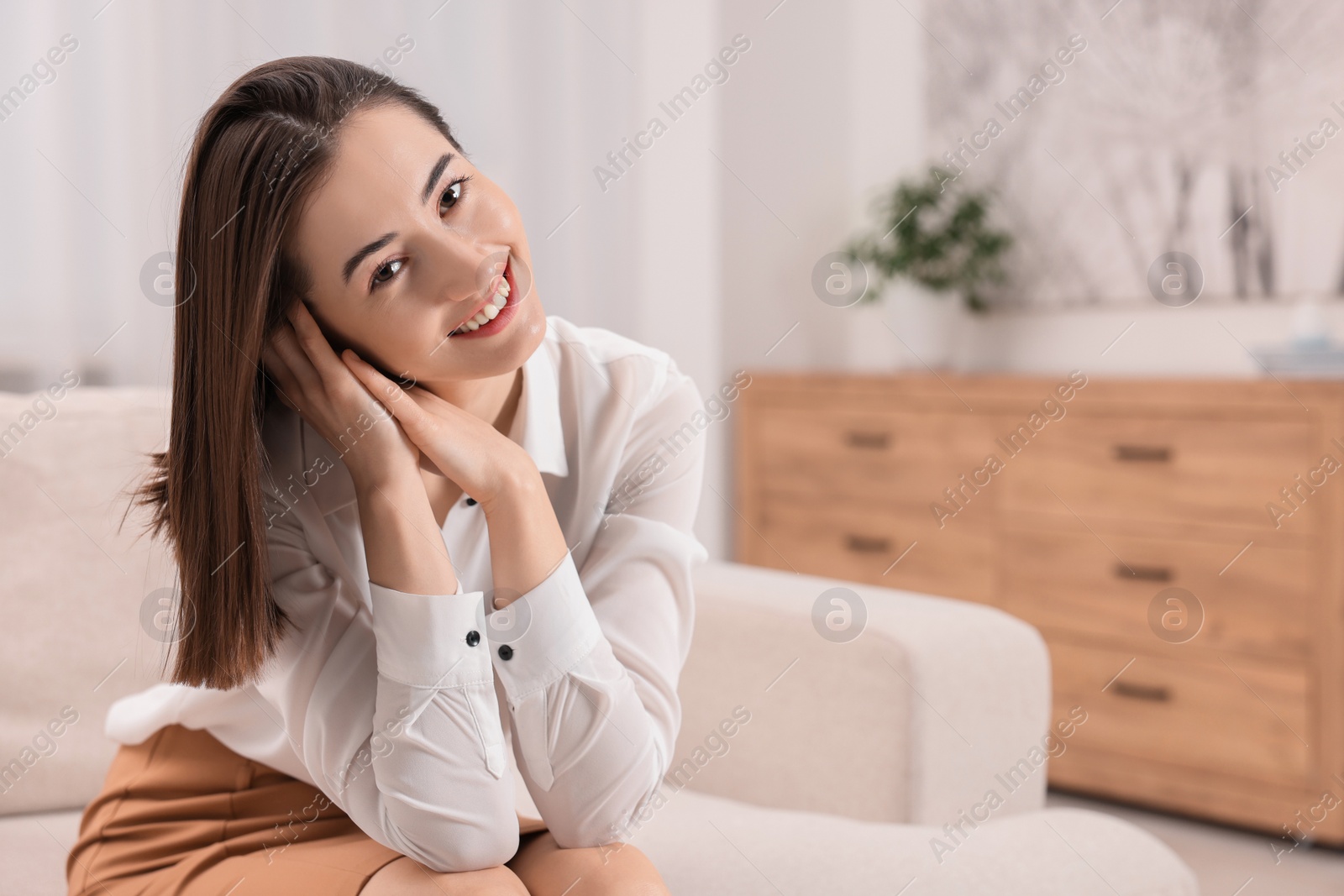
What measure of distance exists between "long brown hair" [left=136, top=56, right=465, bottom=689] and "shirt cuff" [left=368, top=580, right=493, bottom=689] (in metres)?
0.10

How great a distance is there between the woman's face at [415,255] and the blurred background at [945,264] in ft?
3.49

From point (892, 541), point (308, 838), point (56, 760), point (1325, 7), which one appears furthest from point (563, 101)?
point (308, 838)


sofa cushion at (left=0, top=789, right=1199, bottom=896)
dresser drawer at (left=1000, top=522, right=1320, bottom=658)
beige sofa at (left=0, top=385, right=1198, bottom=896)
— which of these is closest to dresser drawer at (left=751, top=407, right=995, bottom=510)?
dresser drawer at (left=1000, top=522, right=1320, bottom=658)

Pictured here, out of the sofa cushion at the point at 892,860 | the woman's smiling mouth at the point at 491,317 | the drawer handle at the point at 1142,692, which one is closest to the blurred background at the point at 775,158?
the drawer handle at the point at 1142,692

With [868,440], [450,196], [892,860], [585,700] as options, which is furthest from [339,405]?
[868,440]

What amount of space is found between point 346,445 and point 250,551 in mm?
125

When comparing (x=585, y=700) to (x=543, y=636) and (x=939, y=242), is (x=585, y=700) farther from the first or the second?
(x=939, y=242)

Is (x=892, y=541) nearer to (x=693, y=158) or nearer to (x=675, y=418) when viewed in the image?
(x=693, y=158)

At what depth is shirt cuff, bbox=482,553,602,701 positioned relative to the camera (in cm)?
96

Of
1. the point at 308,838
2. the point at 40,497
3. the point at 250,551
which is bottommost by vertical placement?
the point at 308,838

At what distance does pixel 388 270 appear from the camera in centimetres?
92

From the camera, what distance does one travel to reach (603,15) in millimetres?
3039

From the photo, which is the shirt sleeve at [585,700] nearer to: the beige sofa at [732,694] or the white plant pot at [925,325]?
the beige sofa at [732,694]

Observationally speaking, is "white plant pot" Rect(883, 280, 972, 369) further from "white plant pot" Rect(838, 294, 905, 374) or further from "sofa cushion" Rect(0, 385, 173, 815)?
"sofa cushion" Rect(0, 385, 173, 815)
